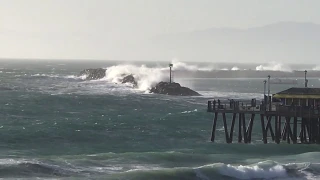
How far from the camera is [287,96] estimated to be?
5884 centimetres

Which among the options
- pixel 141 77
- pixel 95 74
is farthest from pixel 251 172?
pixel 95 74

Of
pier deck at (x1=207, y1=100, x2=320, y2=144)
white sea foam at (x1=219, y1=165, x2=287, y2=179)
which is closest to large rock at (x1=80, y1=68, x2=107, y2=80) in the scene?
pier deck at (x1=207, y1=100, x2=320, y2=144)

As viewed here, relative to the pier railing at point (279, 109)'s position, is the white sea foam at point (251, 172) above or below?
below

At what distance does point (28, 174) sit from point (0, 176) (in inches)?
66.1

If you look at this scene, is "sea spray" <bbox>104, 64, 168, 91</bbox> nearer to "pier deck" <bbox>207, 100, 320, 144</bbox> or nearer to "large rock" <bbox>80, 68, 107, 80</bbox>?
"large rock" <bbox>80, 68, 107, 80</bbox>

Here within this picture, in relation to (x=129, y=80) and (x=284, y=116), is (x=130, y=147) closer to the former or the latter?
(x=284, y=116)

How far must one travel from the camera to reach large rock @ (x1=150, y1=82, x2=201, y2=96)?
115938mm

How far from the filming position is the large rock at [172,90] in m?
116

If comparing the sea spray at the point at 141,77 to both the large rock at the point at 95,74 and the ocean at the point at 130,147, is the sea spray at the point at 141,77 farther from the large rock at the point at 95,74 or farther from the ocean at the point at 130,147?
the ocean at the point at 130,147

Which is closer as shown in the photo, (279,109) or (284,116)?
(279,109)

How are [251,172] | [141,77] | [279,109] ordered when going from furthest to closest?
1. [141,77]
2. [279,109]
3. [251,172]

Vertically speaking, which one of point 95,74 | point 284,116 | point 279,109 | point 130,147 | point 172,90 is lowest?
point 130,147

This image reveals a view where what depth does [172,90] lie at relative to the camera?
4606 inches

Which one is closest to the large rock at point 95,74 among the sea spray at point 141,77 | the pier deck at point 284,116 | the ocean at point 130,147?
the sea spray at point 141,77
